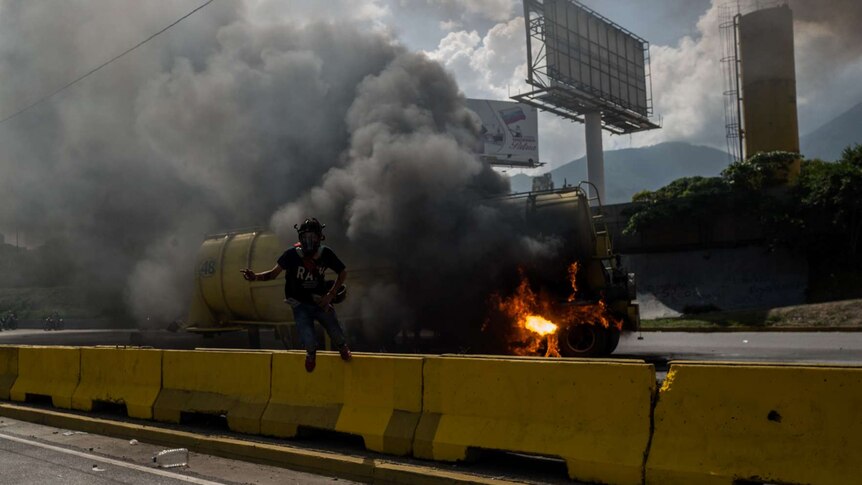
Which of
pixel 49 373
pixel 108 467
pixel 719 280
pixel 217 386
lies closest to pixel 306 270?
pixel 217 386

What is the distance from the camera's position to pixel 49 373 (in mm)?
8977

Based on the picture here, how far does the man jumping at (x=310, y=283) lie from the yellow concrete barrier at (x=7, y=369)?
5.76 metres

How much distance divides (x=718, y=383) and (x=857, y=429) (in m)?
0.71

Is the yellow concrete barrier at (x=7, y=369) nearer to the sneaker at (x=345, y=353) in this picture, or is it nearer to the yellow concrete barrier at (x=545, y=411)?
the sneaker at (x=345, y=353)

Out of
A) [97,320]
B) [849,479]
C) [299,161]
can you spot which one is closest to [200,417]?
[849,479]

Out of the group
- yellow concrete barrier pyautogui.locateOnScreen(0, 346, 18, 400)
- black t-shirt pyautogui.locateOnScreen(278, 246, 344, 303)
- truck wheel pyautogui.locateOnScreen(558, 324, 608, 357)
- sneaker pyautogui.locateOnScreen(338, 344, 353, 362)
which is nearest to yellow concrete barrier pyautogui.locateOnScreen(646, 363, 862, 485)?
sneaker pyautogui.locateOnScreen(338, 344, 353, 362)

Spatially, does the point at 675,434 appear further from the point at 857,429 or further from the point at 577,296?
the point at 577,296

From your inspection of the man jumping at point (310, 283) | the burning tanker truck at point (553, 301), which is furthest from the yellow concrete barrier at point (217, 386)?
the burning tanker truck at point (553, 301)

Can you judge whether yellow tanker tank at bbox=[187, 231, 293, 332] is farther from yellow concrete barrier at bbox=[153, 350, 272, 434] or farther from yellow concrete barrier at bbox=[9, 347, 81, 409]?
yellow concrete barrier at bbox=[153, 350, 272, 434]

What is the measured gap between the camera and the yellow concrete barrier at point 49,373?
857 centimetres

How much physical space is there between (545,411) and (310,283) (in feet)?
7.78

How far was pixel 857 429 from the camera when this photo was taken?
3.58m

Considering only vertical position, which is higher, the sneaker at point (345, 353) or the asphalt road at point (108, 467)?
the sneaker at point (345, 353)

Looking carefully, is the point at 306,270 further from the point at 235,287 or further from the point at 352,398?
the point at 235,287
